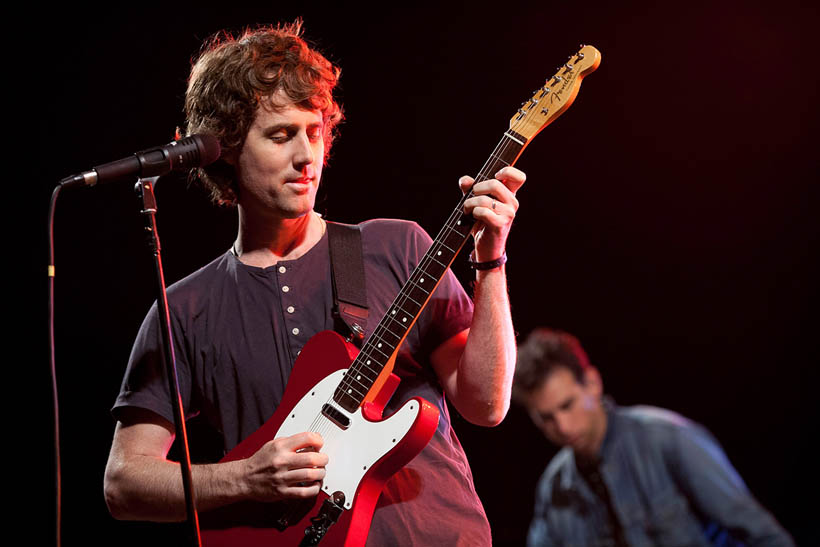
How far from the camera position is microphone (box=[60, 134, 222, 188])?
5.57 feet

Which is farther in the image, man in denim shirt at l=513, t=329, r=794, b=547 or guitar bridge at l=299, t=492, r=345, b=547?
man in denim shirt at l=513, t=329, r=794, b=547

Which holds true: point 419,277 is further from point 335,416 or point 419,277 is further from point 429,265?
point 335,416

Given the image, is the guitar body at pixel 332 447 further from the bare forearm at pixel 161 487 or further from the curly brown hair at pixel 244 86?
the curly brown hair at pixel 244 86

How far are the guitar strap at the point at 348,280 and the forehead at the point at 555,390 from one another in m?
1.39

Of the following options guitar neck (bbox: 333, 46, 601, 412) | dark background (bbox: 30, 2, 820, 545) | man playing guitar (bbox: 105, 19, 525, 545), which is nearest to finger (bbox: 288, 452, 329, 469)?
man playing guitar (bbox: 105, 19, 525, 545)

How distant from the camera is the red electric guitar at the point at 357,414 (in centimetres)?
183

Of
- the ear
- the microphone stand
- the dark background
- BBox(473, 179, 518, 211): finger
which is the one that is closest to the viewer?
the microphone stand

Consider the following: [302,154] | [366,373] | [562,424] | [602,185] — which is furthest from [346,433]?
[602,185]

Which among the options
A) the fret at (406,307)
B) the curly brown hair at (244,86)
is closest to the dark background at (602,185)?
the curly brown hair at (244,86)

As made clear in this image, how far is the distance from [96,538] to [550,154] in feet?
10.0

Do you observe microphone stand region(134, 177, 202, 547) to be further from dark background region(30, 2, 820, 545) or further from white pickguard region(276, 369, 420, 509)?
dark background region(30, 2, 820, 545)

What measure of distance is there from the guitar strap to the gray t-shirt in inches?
A: 1.1

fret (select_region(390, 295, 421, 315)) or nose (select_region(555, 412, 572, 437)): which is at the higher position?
fret (select_region(390, 295, 421, 315))

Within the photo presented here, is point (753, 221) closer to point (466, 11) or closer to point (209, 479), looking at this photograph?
point (466, 11)
